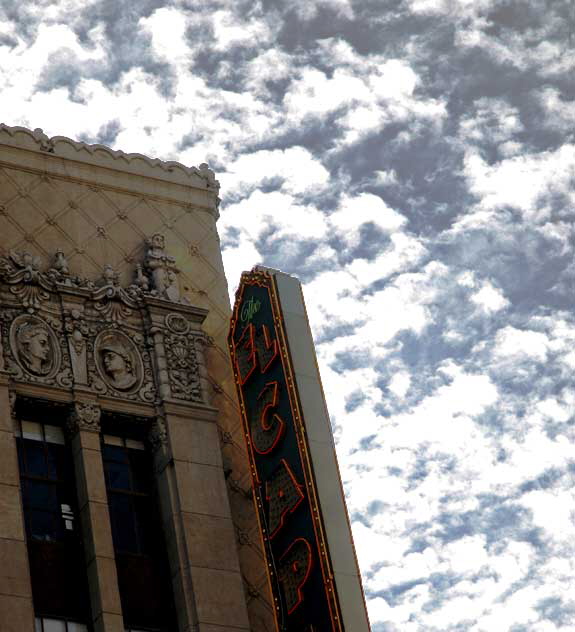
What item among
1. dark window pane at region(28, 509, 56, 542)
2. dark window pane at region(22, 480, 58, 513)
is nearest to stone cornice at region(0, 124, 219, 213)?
dark window pane at region(22, 480, 58, 513)

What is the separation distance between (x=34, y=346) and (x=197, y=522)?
5433 mm

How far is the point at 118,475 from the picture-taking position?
35156 mm

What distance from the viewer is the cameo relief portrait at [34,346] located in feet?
114

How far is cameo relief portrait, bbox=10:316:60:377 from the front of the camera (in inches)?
1372

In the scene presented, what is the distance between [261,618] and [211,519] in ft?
7.98

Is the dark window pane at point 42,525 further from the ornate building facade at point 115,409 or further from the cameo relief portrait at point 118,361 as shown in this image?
the cameo relief portrait at point 118,361

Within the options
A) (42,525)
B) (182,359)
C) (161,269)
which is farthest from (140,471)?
(161,269)

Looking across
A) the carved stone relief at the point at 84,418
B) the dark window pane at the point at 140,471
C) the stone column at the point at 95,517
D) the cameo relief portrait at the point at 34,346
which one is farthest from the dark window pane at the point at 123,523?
the cameo relief portrait at the point at 34,346

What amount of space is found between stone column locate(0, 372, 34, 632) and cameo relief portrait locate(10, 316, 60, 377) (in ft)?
5.30

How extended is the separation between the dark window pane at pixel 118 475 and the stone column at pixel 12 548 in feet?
8.22

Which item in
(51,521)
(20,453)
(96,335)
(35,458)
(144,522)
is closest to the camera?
(51,521)

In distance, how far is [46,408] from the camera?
114ft

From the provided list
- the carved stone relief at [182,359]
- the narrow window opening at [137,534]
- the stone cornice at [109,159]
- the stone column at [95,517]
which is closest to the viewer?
the stone column at [95,517]

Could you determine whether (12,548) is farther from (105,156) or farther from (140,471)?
(105,156)
